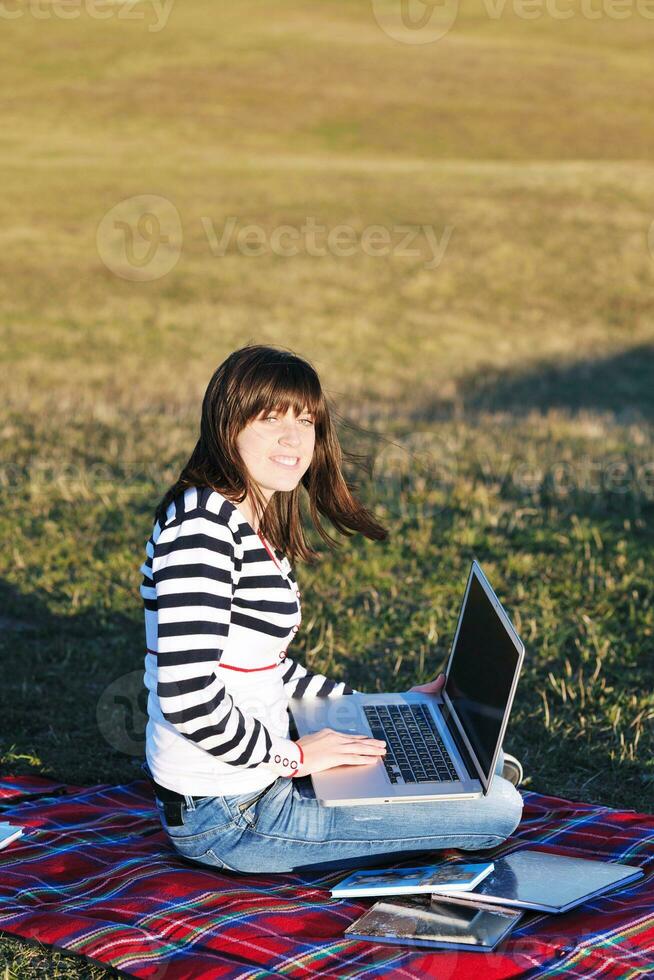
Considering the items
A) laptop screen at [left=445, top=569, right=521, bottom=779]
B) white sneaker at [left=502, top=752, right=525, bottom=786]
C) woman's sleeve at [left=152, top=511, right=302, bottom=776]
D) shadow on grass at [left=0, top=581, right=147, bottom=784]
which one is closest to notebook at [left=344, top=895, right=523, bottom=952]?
laptop screen at [left=445, top=569, right=521, bottom=779]

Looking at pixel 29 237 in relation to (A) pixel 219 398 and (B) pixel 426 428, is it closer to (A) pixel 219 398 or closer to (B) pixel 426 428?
(B) pixel 426 428

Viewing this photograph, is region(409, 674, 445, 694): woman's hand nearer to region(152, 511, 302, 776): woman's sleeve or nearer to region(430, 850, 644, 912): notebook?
region(430, 850, 644, 912): notebook

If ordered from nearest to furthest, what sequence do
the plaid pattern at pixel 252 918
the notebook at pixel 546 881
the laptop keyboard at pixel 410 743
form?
the plaid pattern at pixel 252 918, the notebook at pixel 546 881, the laptop keyboard at pixel 410 743

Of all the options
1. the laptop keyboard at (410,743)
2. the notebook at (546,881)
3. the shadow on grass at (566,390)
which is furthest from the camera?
the shadow on grass at (566,390)

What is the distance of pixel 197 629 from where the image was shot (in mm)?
3770

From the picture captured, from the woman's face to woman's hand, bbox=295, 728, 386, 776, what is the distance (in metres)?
0.90

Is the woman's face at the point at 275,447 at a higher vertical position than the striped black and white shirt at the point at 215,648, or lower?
higher

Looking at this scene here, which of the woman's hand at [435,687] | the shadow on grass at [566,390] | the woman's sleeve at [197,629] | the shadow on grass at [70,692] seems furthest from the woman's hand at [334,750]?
the shadow on grass at [566,390]

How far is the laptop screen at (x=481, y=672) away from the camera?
4008 millimetres

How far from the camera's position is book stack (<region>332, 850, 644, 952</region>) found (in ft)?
12.3

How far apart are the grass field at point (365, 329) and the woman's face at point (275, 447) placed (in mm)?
773

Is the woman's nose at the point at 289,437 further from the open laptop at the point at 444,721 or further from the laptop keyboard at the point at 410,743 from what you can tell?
the laptop keyboard at the point at 410,743

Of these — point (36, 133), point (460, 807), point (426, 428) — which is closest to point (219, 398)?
point (460, 807)

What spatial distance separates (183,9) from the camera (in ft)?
204
